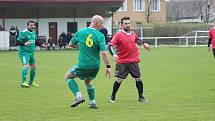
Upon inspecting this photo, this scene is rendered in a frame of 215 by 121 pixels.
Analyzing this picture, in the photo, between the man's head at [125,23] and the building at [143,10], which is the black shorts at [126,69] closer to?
the man's head at [125,23]

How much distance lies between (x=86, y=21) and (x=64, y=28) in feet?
7.24

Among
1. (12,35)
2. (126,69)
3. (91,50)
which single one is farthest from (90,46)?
(12,35)

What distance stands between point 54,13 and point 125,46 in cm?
3968

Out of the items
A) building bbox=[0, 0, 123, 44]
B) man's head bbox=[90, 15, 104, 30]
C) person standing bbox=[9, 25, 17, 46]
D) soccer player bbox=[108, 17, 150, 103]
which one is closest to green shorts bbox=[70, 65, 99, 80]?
man's head bbox=[90, 15, 104, 30]

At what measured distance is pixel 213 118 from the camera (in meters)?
10.1

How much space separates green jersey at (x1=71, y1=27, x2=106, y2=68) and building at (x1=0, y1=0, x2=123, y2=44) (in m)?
38.3

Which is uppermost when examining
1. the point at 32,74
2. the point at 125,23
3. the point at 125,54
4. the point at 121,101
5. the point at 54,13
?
the point at 54,13

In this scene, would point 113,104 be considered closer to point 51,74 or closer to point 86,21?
point 51,74

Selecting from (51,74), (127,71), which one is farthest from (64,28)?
(127,71)

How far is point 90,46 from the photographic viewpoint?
37.3 ft

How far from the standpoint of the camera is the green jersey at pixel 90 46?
11375 mm

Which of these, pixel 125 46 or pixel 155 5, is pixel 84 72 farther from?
pixel 155 5

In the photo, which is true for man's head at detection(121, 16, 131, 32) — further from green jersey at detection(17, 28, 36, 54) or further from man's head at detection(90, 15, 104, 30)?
green jersey at detection(17, 28, 36, 54)

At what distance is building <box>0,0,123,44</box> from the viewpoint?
49806mm
